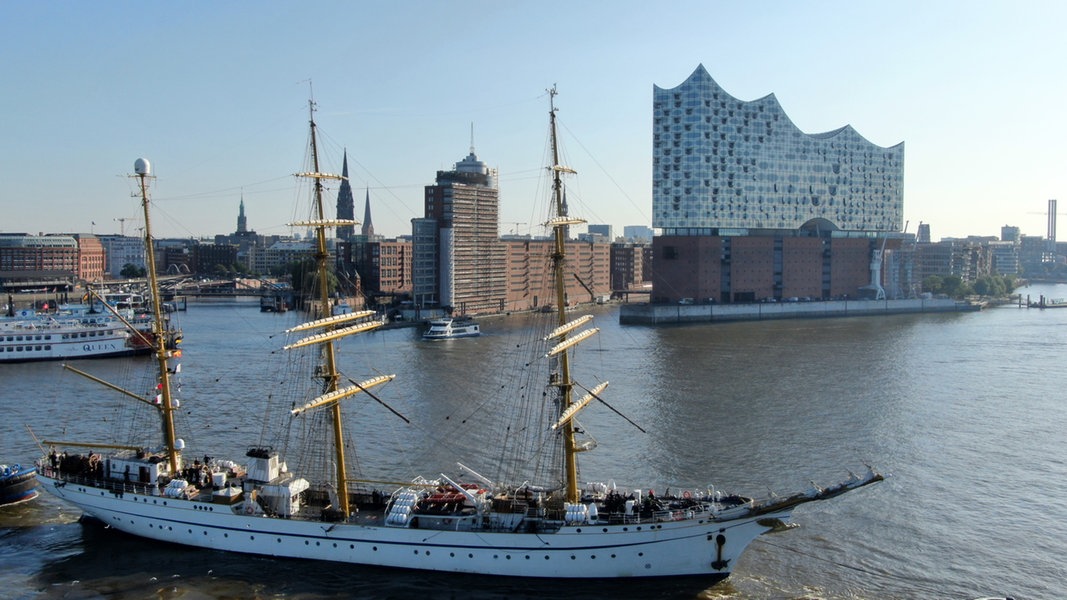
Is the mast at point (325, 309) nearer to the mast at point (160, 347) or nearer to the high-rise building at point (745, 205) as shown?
the mast at point (160, 347)

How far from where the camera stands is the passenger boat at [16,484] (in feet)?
65.0

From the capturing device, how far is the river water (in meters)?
15.8

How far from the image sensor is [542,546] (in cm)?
1560

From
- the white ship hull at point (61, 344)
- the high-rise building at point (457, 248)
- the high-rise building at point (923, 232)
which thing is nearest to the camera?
the white ship hull at point (61, 344)

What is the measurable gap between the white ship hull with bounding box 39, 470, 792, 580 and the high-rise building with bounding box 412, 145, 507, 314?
2106 inches

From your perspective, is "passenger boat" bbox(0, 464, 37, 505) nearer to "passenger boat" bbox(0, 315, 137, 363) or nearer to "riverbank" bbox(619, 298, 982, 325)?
"passenger boat" bbox(0, 315, 137, 363)

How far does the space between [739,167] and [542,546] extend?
64935 mm

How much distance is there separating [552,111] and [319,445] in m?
11.1

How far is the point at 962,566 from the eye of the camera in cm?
1642

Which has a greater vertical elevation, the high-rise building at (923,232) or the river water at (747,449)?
the high-rise building at (923,232)

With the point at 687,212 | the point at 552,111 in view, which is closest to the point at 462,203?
the point at 687,212

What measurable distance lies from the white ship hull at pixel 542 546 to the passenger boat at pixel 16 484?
22.4 ft

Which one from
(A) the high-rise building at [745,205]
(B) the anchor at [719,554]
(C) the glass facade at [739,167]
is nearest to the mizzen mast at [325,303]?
(B) the anchor at [719,554]

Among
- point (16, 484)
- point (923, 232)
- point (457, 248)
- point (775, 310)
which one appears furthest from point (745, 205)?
point (923, 232)
